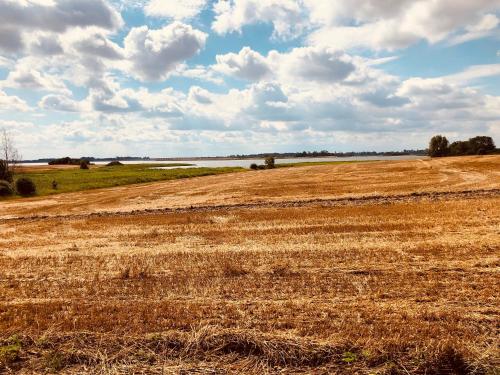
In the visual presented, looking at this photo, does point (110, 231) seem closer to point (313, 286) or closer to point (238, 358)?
point (313, 286)

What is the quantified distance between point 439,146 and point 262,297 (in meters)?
163

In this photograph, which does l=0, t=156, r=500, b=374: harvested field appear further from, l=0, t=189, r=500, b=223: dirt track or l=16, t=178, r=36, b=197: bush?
l=16, t=178, r=36, b=197: bush

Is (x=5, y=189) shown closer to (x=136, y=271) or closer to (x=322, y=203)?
(x=322, y=203)

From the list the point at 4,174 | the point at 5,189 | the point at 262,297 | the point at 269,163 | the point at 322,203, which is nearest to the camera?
the point at 262,297

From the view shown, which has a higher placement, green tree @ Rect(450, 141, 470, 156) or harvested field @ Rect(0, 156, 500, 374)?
green tree @ Rect(450, 141, 470, 156)

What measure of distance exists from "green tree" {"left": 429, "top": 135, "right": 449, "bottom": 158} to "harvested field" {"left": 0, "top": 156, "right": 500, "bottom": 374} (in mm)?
142357

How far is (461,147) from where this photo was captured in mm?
155625

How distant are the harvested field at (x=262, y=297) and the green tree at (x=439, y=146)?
142357mm

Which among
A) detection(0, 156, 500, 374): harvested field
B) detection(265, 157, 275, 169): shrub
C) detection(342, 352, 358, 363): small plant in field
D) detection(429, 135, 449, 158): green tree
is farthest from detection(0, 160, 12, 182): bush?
detection(429, 135, 449, 158): green tree

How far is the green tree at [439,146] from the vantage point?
158 m

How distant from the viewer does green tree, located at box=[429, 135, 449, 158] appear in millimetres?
157500

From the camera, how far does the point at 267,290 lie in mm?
12680

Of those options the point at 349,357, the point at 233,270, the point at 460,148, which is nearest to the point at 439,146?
the point at 460,148

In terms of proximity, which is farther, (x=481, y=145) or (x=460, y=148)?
(x=460, y=148)
